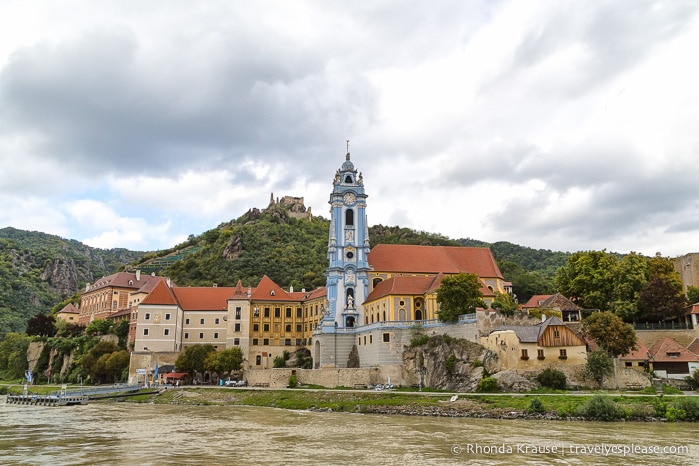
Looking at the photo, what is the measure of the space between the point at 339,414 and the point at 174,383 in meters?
28.7

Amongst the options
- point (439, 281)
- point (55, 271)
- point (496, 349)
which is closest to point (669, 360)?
point (496, 349)

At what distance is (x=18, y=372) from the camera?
3590 inches

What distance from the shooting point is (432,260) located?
7131cm

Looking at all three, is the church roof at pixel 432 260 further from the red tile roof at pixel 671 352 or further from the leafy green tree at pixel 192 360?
the leafy green tree at pixel 192 360

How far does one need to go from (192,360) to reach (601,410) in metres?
44.6

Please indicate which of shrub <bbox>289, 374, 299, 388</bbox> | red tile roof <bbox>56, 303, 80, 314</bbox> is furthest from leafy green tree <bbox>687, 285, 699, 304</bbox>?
red tile roof <bbox>56, 303, 80, 314</bbox>

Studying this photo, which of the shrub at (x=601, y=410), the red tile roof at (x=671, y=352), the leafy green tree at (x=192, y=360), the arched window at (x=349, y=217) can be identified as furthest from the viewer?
the arched window at (x=349, y=217)

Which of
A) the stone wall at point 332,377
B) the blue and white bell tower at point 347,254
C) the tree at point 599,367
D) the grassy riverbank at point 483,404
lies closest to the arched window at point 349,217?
the blue and white bell tower at point 347,254

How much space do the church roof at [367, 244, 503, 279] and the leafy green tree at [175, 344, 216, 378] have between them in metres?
22.0

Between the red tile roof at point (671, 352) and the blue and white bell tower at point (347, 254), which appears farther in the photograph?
the blue and white bell tower at point (347, 254)

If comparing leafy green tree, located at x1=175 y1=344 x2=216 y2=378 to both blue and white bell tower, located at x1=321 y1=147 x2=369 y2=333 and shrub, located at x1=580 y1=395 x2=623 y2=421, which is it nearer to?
blue and white bell tower, located at x1=321 y1=147 x2=369 y2=333

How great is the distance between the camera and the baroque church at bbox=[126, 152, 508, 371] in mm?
61625

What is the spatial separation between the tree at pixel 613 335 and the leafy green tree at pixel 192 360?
1627 inches

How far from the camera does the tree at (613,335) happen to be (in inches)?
1928
